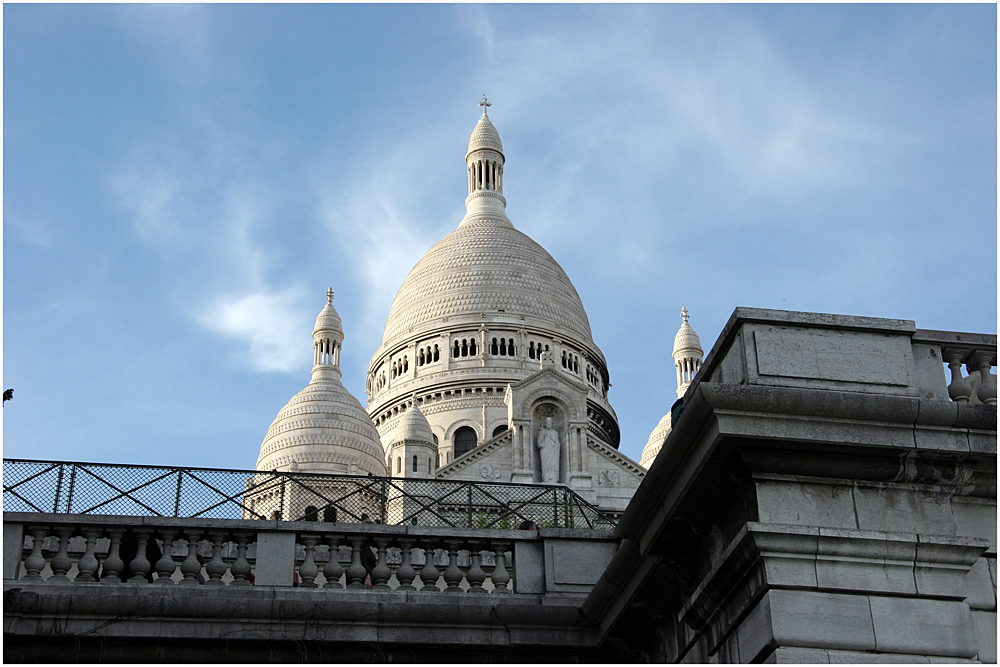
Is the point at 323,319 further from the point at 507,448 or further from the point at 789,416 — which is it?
the point at 789,416

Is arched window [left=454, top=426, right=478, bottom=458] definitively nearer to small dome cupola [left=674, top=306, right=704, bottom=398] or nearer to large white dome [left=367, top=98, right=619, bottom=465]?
large white dome [left=367, top=98, right=619, bottom=465]

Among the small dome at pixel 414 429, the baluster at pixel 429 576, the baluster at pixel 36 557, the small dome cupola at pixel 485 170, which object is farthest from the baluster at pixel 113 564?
the small dome cupola at pixel 485 170

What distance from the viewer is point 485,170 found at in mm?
89062

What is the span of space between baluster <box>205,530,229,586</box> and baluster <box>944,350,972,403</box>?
17.5ft

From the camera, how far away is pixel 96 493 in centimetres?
1121

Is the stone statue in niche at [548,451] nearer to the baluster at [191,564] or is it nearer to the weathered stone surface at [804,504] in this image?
the baluster at [191,564]

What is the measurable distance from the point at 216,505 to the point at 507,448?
47097mm

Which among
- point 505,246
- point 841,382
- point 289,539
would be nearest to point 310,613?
point 289,539

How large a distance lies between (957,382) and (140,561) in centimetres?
592

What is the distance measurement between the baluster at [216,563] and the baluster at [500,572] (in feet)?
6.76

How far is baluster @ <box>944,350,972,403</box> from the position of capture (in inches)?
347

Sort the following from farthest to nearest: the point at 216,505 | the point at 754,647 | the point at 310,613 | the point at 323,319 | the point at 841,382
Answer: the point at 323,319, the point at 216,505, the point at 310,613, the point at 841,382, the point at 754,647

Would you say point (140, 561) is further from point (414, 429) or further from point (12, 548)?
point (414, 429)

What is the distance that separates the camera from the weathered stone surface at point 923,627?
7645 mm
